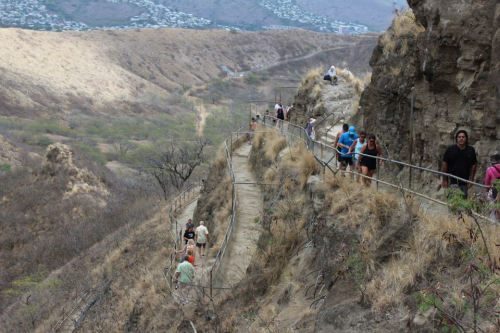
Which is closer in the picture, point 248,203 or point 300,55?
point 248,203

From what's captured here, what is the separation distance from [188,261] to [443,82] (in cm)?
674

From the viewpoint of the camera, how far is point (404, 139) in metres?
12.4

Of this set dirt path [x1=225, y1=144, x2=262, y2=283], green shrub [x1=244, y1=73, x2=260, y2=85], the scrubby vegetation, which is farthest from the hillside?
dirt path [x1=225, y1=144, x2=262, y2=283]

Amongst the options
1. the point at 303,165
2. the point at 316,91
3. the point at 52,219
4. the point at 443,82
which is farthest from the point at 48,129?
the point at 443,82

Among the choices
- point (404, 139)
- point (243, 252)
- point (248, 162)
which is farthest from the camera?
point (248, 162)

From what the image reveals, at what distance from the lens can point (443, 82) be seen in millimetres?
10398

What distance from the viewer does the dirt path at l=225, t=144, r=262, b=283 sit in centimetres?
1273

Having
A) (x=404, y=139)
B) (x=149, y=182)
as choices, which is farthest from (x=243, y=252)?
(x=149, y=182)

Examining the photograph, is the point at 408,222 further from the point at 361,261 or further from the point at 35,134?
the point at 35,134

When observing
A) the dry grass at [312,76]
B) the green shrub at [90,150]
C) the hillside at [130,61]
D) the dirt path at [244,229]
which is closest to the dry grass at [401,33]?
the dirt path at [244,229]

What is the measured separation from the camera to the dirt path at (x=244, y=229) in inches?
501

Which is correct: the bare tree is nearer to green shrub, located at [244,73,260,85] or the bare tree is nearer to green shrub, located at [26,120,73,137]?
green shrub, located at [26,120,73,137]

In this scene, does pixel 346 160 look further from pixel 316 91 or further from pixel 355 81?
pixel 355 81

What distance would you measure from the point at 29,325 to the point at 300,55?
125m
